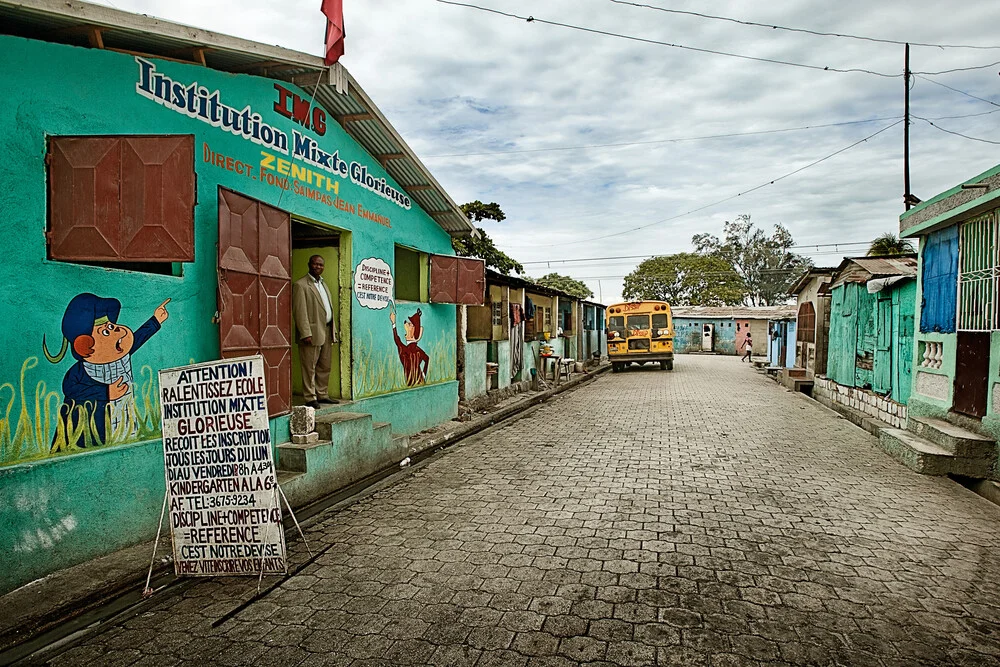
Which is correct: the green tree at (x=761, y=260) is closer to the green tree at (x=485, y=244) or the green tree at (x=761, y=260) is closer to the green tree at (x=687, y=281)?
the green tree at (x=687, y=281)

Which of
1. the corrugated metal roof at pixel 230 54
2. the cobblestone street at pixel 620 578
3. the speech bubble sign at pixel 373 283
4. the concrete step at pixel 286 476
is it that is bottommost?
the cobblestone street at pixel 620 578

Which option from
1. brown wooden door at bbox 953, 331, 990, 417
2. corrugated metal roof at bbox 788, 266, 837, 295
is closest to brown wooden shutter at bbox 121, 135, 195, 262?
brown wooden door at bbox 953, 331, 990, 417

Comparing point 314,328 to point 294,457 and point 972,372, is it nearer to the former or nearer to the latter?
point 294,457

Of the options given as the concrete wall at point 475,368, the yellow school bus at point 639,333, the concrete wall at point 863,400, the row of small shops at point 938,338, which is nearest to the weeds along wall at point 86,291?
the concrete wall at point 475,368

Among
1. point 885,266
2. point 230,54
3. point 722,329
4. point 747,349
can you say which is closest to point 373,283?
point 230,54

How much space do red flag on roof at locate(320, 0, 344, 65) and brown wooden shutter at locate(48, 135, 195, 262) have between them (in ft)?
8.33

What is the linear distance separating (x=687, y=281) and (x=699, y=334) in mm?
8644

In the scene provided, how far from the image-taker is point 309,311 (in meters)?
7.23

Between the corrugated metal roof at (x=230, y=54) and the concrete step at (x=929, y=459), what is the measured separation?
751 cm

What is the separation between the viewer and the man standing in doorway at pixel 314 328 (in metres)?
7.12

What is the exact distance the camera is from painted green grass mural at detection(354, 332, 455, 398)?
7.96 meters

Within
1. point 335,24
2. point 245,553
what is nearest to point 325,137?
point 335,24

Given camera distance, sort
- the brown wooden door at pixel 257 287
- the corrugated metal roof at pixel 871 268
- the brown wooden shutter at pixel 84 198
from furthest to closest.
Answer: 1. the corrugated metal roof at pixel 871 268
2. the brown wooden door at pixel 257 287
3. the brown wooden shutter at pixel 84 198

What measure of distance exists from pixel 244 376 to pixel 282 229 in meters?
2.40
